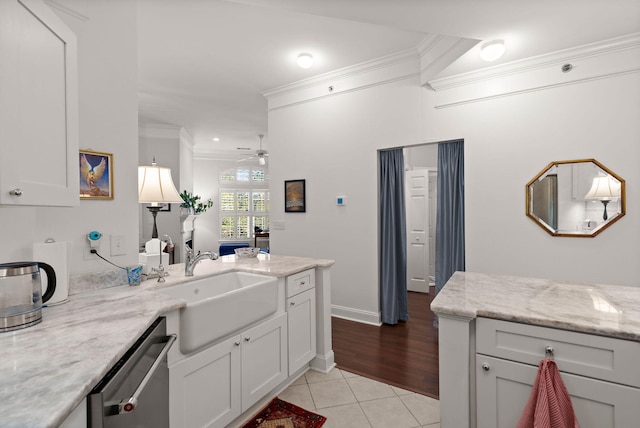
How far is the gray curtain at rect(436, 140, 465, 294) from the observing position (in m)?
3.28

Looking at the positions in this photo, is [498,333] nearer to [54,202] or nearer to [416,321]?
[54,202]

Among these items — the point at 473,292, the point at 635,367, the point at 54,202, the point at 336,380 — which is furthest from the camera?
the point at 336,380

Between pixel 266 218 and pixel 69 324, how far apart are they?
26.9 ft

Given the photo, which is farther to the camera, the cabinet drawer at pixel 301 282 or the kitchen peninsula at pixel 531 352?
the cabinet drawer at pixel 301 282

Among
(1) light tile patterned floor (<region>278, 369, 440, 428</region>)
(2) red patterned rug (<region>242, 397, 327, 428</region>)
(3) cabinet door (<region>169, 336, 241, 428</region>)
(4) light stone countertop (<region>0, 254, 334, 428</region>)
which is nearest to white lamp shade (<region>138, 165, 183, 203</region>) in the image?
(4) light stone countertop (<region>0, 254, 334, 428</region>)

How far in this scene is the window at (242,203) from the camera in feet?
29.2

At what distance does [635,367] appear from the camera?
3.75 feet

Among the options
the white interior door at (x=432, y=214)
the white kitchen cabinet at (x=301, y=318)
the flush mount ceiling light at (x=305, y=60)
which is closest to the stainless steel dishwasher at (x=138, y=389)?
the white kitchen cabinet at (x=301, y=318)

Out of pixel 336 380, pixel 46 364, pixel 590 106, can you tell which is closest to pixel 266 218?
pixel 336 380

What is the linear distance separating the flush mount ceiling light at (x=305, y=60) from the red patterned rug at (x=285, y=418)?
3.21 m

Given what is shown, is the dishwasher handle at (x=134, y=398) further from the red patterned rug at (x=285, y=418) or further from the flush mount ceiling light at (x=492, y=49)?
the flush mount ceiling light at (x=492, y=49)

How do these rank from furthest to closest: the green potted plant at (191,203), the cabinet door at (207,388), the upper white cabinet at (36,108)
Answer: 1. the green potted plant at (191,203)
2. the cabinet door at (207,388)
3. the upper white cabinet at (36,108)

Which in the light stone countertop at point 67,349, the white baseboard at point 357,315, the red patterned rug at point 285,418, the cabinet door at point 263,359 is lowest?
the red patterned rug at point 285,418

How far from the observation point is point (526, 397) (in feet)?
4.25
